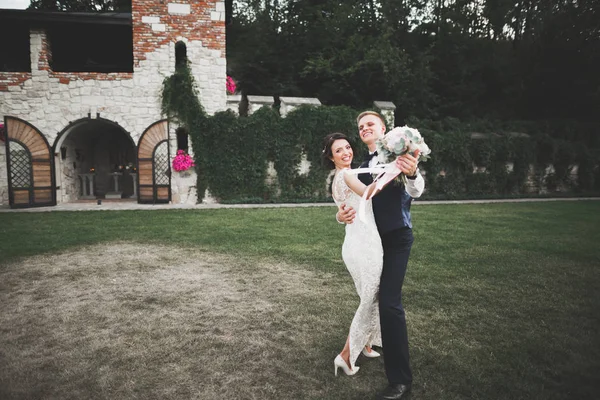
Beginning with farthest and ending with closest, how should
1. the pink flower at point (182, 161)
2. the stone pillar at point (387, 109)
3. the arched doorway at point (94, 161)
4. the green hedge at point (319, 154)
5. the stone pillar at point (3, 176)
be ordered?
the stone pillar at point (387, 109), the arched doorway at point (94, 161), the green hedge at point (319, 154), the pink flower at point (182, 161), the stone pillar at point (3, 176)

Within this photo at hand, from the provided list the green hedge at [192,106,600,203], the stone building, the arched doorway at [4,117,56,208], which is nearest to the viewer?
the arched doorway at [4,117,56,208]

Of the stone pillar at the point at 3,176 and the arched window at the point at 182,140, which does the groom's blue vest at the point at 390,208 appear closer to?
the arched window at the point at 182,140

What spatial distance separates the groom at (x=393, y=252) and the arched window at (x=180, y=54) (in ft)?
37.4

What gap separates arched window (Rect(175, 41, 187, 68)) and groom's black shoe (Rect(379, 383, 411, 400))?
12219 millimetres

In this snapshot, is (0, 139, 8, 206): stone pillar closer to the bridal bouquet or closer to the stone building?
the stone building

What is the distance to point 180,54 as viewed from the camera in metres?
13.2

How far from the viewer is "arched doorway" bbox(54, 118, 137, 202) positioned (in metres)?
13.0

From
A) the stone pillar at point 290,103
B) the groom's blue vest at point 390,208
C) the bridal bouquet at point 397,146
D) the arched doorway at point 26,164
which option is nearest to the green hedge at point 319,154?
the stone pillar at point 290,103

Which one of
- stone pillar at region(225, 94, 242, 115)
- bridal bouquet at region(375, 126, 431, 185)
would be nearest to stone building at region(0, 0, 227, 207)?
stone pillar at region(225, 94, 242, 115)

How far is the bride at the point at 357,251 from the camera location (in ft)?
8.89

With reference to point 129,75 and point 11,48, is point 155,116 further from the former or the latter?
point 11,48

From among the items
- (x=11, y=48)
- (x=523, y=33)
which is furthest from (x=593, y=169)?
(x=11, y=48)

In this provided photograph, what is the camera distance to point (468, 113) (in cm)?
2005

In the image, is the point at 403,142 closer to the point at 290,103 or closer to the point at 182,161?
the point at 182,161
